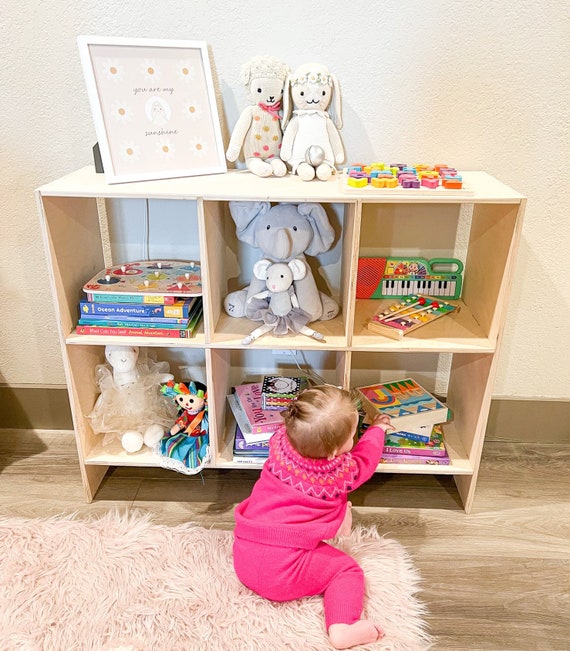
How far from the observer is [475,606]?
1.27m

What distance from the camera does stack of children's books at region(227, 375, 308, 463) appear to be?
150cm

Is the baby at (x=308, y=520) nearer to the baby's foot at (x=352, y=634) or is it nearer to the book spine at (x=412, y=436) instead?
the baby's foot at (x=352, y=634)

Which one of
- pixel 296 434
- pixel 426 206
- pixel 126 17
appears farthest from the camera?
pixel 426 206

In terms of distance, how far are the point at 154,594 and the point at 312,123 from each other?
1140mm

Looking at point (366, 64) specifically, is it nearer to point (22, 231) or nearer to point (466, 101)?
point (466, 101)

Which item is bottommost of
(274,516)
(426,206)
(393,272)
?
(274,516)

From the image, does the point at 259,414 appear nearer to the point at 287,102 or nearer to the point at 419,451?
the point at 419,451

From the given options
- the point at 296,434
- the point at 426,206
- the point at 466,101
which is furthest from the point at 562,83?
the point at 296,434

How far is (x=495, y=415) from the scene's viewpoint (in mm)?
1791

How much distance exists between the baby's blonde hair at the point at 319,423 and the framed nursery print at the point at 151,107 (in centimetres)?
62

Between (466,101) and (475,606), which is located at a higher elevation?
(466,101)

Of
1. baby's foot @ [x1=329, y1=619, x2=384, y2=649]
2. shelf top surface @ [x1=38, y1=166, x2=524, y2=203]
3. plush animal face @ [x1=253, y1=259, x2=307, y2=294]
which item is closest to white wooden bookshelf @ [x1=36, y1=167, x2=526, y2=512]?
shelf top surface @ [x1=38, y1=166, x2=524, y2=203]

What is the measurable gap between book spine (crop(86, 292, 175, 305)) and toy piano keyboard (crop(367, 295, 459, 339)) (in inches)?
19.9

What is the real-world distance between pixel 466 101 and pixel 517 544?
1.11 metres
